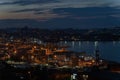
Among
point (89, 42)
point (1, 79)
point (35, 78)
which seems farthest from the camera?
point (89, 42)

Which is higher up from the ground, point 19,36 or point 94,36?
point 19,36

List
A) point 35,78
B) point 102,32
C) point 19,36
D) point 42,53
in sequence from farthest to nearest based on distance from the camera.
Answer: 1. point 102,32
2. point 19,36
3. point 42,53
4. point 35,78

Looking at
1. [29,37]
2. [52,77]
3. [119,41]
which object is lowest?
[119,41]

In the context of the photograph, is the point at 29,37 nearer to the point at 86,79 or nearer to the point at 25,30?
the point at 25,30

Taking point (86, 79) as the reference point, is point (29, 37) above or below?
below

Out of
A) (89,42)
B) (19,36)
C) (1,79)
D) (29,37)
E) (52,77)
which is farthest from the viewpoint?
(89,42)

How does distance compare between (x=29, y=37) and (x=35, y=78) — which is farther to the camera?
(x=29, y=37)

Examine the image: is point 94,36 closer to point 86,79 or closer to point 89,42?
point 89,42

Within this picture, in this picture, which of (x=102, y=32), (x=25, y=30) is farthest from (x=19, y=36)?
(x=102, y=32)

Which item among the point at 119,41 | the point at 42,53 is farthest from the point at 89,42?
the point at 42,53
